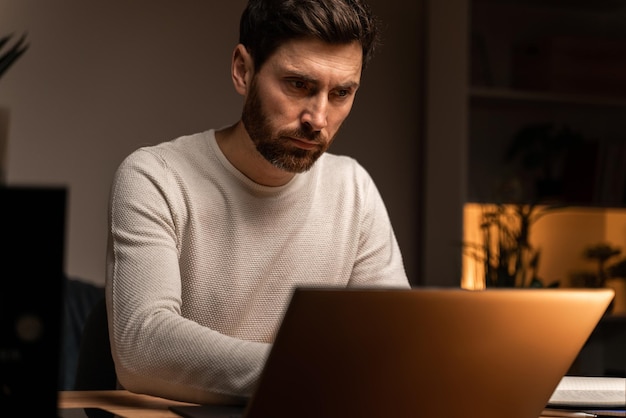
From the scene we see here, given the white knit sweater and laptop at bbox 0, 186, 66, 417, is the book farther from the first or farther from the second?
laptop at bbox 0, 186, 66, 417

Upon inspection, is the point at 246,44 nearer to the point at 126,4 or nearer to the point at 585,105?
the point at 126,4

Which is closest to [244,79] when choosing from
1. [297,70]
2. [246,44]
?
[246,44]

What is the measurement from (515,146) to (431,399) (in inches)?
111

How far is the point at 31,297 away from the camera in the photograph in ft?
2.02

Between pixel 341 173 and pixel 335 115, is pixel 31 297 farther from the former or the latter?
pixel 341 173

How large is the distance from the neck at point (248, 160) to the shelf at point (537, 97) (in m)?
1.87

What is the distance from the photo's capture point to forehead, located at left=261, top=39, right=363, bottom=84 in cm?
156

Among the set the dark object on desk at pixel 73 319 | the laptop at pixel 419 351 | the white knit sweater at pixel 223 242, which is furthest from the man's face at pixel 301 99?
the dark object on desk at pixel 73 319

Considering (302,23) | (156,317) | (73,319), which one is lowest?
(73,319)

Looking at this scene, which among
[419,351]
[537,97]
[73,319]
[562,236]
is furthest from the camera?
[562,236]

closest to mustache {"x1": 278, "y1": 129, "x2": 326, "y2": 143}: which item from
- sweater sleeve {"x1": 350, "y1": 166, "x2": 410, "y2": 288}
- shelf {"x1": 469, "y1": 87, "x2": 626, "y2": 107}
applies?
sweater sleeve {"x1": 350, "y1": 166, "x2": 410, "y2": 288}

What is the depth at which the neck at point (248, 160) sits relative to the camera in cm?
167

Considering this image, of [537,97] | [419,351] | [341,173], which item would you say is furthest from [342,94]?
[537,97]

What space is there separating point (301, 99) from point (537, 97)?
2112mm
